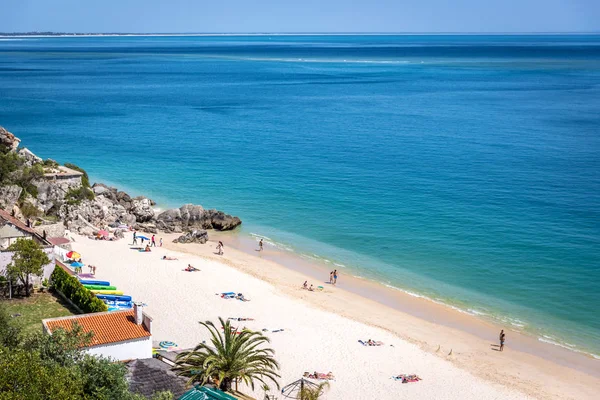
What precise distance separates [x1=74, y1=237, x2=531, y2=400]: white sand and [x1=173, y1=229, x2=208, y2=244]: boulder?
14.0ft

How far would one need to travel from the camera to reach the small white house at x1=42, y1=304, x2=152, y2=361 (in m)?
24.2

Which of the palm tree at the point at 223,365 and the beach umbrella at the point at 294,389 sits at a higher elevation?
the palm tree at the point at 223,365

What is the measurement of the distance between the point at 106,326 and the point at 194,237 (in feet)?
69.1

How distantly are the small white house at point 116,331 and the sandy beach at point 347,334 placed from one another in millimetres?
3557

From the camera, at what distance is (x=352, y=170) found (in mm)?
65375

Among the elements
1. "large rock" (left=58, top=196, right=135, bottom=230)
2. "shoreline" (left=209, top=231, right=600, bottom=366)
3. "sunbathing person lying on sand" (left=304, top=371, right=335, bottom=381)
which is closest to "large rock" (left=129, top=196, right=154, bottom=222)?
"large rock" (left=58, top=196, right=135, bottom=230)

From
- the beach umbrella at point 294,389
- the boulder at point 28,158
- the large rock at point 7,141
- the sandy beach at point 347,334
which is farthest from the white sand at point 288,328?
the large rock at point 7,141

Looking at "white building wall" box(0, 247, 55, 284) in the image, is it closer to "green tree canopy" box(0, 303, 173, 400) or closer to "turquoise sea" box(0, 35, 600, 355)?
"green tree canopy" box(0, 303, 173, 400)

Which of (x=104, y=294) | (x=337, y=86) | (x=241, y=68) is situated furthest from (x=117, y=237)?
(x=241, y=68)

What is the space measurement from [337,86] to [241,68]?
59138 millimetres

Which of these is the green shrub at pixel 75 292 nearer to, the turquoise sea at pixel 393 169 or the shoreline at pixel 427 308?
the shoreline at pixel 427 308

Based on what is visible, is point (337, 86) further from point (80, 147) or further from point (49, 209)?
point (49, 209)

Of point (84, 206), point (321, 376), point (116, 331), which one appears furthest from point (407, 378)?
point (84, 206)

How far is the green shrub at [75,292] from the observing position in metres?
27.8
